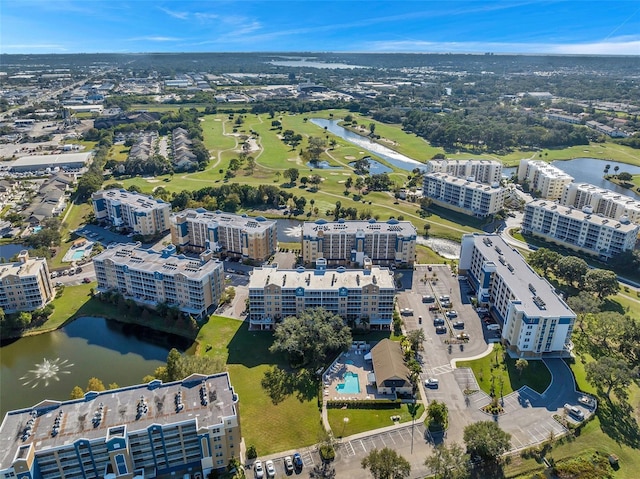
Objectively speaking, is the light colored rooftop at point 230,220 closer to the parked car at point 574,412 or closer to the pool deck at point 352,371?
the pool deck at point 352,371

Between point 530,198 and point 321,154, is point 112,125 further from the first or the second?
point 530,198

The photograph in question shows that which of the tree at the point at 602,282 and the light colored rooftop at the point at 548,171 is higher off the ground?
the light colored rooftop at the point at 548,171

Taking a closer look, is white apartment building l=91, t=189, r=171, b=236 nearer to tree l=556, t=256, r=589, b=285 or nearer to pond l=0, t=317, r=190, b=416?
pond l=0, t=317, r=190, b=416

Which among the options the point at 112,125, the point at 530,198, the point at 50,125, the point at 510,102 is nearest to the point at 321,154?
the point at 530,198

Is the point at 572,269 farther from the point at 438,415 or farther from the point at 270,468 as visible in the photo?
the point at 270,468

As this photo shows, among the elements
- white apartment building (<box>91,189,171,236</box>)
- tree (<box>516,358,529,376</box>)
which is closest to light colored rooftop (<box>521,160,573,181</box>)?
tree (<box>516,358,529,376</box>)

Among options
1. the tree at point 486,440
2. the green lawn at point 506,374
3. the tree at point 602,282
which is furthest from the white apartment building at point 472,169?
the tree at point 486,440
